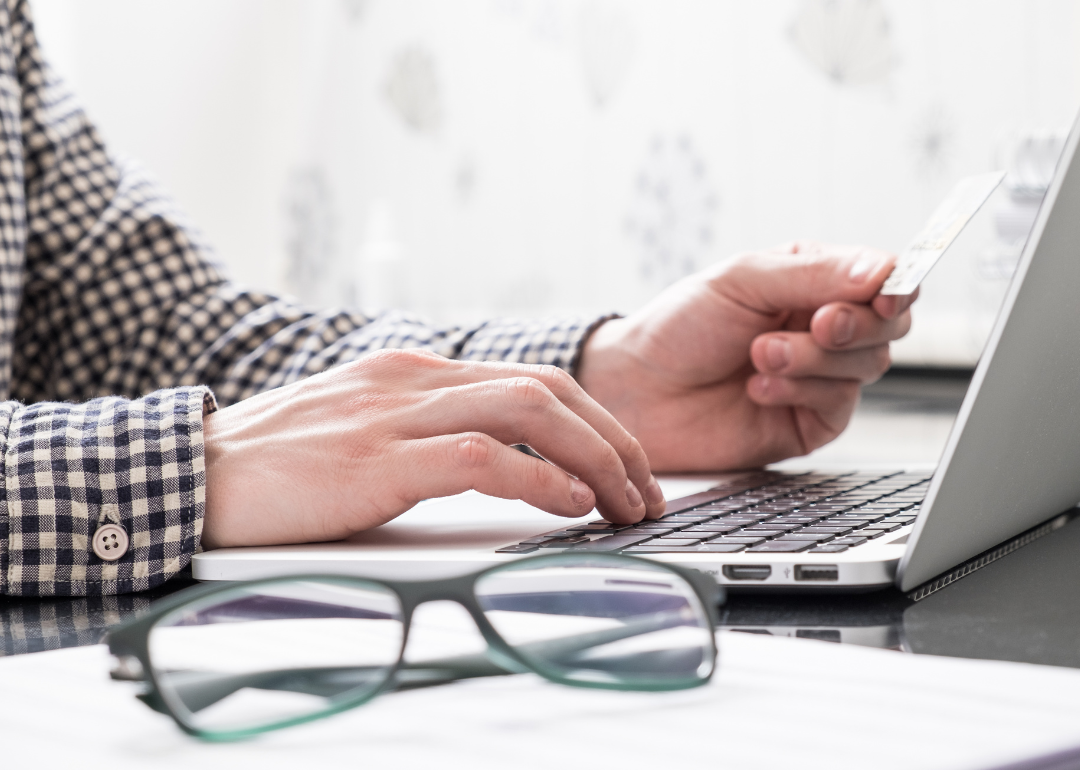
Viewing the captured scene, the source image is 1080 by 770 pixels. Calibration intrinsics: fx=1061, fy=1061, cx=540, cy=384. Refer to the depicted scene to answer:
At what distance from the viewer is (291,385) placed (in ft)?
1.92

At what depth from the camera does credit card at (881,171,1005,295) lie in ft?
2.23

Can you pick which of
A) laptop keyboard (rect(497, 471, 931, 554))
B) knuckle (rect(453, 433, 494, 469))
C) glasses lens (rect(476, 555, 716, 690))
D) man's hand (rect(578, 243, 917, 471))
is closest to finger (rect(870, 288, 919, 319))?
man's hand (rect(578, 243, 917, 471))

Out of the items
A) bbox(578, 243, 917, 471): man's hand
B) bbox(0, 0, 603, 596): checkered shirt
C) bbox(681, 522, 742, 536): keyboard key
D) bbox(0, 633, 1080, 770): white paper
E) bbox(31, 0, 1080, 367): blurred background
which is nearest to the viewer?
bbox(0, 633, 1080, 770): white paper

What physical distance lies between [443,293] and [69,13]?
108cm

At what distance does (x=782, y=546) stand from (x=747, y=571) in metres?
0.03

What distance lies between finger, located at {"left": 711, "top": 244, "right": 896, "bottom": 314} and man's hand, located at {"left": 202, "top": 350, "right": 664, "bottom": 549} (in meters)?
0.30

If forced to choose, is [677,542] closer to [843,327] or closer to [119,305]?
[843,327]

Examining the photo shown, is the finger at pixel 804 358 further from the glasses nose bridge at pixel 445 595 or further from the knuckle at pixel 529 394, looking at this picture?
the glasses nose bridge at pixel 445 595

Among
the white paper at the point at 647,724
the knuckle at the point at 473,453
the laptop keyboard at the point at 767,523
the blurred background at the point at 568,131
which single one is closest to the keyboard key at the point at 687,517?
the laptop keyboard at the point at 767,523

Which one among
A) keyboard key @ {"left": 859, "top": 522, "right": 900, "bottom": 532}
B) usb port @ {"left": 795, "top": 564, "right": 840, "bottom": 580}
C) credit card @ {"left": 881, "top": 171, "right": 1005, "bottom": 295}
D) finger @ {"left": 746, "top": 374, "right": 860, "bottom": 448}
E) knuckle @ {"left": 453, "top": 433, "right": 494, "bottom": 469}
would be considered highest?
credit card @ {"left": 881, "top": 171, "right": 1005, "bottom": 295}

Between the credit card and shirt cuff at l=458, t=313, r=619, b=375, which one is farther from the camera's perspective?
shirt cuff at l=458, t=313, r=619, b=375

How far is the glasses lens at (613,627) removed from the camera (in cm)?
30

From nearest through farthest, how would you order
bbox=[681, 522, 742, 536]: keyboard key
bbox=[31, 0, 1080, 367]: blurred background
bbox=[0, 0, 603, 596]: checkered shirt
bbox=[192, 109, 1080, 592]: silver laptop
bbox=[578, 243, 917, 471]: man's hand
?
bbox=[192, 109, 1080, 592]: silver laptop → bbox=[681, 522, 742, 536]: keyboard key → bbox=[578, 243, 917, 471]: man's hand → bbox=[0, 0, 603, 596]: checkered shirt → bbox=[31, 0, 1080, 367]: blurred background

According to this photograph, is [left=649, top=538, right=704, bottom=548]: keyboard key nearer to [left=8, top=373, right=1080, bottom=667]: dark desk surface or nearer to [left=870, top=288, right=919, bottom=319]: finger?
[left=8, top=373, right=1080, bottom=667]: dark desk surface
